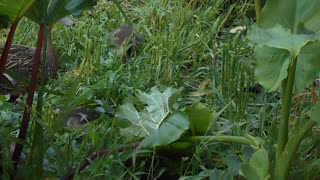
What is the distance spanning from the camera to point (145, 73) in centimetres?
407

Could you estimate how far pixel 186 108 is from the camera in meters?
2.78

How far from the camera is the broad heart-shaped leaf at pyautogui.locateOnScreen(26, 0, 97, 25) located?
2361 millimetres

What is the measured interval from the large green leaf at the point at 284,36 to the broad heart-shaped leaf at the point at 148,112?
62cm

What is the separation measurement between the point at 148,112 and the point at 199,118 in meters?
0.24

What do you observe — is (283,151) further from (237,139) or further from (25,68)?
(25,68)

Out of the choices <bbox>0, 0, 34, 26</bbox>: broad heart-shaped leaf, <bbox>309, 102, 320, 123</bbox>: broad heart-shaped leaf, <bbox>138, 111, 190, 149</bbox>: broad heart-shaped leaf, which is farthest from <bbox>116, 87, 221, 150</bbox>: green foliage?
<bbox>0, 0, 34, 26</bbox>: broad heart-shaped leaf

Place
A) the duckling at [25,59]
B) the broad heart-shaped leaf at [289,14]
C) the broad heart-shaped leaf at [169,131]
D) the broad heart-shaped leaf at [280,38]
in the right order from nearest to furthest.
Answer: the broad heart-shaped leaf at [280,38] → the broad heart-shaped leaf at [289,14] → the broad heart-shaped leaf at [169,131] → the duckling at [25,59]

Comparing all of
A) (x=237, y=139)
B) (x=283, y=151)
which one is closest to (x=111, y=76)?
(x=237, y=139)

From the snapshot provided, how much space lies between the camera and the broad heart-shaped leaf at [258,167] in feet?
7.61

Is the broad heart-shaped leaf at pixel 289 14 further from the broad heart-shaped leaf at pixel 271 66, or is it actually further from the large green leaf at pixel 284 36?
the broad heart-shaped leaf at pixel 271 66

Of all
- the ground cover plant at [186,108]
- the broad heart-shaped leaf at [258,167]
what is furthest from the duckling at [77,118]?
the broad heart-shaped leaf at [258,167]

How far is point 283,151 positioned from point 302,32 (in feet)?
1.38

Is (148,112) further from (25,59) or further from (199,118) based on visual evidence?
(25,59)

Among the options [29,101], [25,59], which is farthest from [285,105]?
[25,59]
